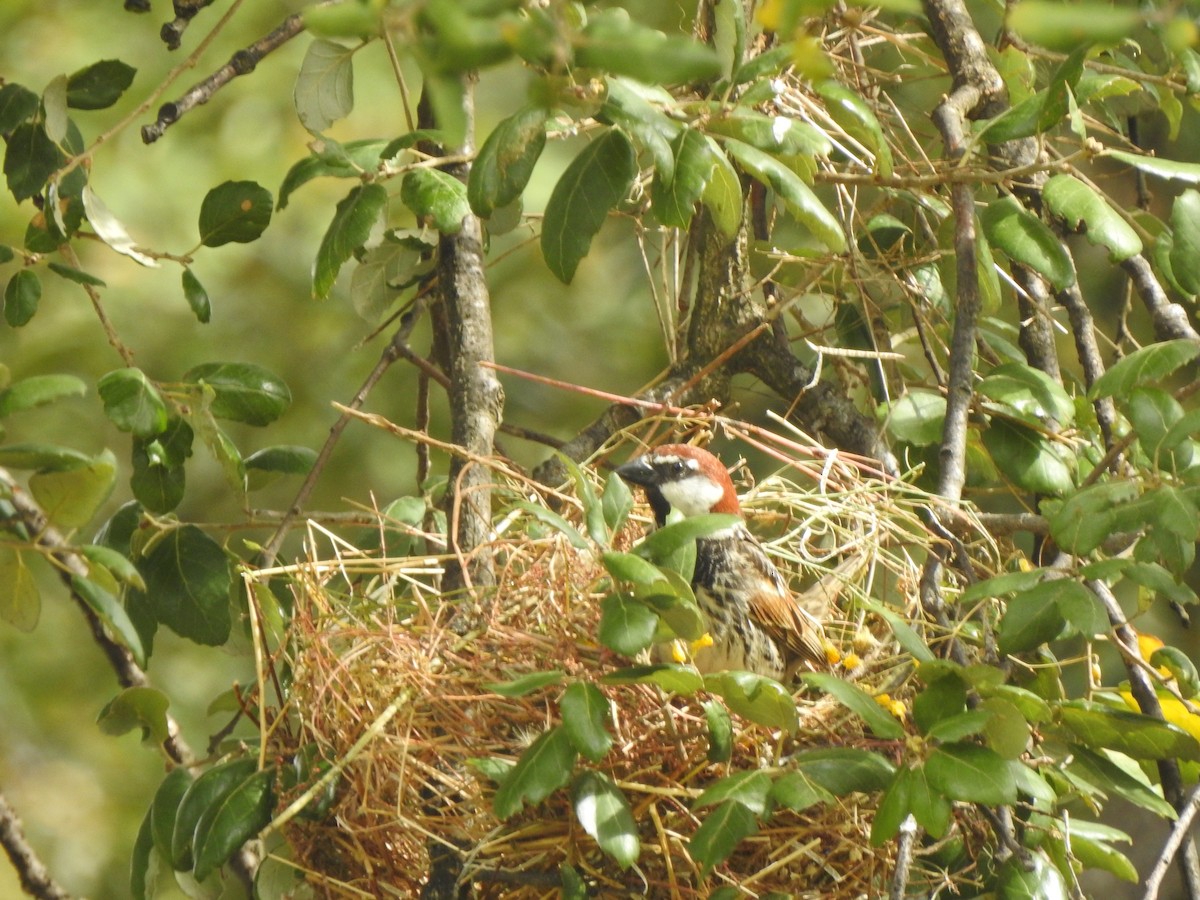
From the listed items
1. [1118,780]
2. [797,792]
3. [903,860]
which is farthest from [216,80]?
[1118,780]

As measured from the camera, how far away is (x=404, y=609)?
1.77 metres

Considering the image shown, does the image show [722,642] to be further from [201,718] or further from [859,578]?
[201,718]

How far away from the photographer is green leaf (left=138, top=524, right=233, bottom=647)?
66.3 inches

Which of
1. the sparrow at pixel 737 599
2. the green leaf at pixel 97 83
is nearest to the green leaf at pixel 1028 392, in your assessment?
the sparrow at pixel 737 599

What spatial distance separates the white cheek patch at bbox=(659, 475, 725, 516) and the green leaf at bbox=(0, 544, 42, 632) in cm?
90

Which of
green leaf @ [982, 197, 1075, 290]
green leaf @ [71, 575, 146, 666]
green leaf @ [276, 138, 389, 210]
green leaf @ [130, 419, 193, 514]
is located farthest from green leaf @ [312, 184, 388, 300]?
green leaf @ [982, 197, 1075, 290]

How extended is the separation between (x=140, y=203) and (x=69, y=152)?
1854 millimetres

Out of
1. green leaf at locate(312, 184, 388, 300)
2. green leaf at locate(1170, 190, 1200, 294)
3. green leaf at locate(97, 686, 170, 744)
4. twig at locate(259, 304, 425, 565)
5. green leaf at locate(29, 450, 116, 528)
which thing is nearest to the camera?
green leaf at locate(29, 450, 116, 528)

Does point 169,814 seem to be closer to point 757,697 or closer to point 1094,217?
point 757,697

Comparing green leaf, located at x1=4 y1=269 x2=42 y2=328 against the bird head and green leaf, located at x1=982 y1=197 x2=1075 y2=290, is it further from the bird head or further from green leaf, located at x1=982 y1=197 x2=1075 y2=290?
green leaf, located at x1=982 y1=197 x2=1075 y2=290

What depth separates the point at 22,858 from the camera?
1.74 meters

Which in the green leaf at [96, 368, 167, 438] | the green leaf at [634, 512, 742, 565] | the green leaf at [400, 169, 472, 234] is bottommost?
the green leaf at [96, 368, 167, 438]

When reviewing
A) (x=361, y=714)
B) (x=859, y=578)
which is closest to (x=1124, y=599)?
(x=859, y=578)

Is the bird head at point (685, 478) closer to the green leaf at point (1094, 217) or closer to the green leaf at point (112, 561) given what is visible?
the green leaf at point (1094, 217)
